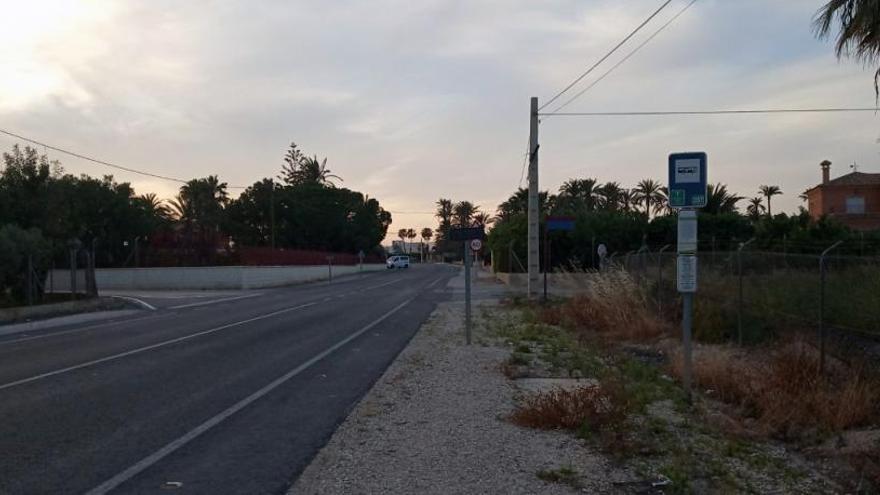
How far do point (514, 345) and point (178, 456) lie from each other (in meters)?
9.74

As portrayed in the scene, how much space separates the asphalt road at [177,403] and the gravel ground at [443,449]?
1.02 ft

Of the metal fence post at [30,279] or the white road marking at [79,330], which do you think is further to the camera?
the metal fence post at [30,279]

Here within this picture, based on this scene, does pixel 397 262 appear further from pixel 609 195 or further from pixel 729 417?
pixel 729 417

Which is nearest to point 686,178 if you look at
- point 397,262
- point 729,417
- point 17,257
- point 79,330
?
point 729,417

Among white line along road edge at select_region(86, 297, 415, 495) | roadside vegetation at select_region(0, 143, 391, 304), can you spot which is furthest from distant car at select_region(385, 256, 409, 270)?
white line along road edge at select_region(86, 297, 415, 495)

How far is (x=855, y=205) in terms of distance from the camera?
5809 centimetres

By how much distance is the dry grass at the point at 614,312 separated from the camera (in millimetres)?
16484

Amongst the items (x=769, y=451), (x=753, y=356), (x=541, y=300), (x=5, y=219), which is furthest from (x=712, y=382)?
(x=5, y=219)

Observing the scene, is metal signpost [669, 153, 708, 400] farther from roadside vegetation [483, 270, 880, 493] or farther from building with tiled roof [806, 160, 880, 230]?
building with tiled roof [806, 160, 880, 230]

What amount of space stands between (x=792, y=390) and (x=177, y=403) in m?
7.01

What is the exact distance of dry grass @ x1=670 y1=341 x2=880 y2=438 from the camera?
7.95m

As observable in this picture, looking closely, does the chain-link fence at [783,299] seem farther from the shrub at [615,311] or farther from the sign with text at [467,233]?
the sign with text at [467,233]

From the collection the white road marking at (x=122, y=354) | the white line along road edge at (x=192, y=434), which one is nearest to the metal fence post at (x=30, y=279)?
the white road marking at (x=122, y=354)

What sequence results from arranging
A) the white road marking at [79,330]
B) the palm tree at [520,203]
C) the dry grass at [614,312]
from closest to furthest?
the dry grass at [614,312]
the white road marking at [79,330]
the palm tree at [520,203]
